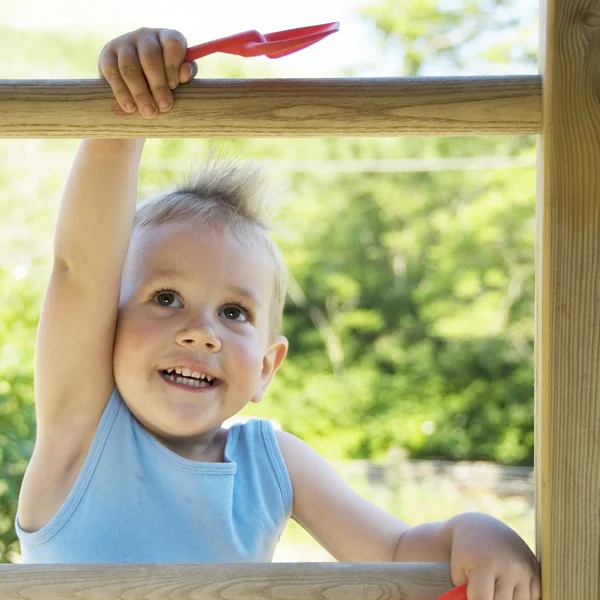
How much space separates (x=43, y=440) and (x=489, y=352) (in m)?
8.48

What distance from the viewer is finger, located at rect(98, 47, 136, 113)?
2.71 ft

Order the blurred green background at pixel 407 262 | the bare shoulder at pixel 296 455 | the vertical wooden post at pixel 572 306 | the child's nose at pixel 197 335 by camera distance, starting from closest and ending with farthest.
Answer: the vertical wooden post at pixel 572 306
the child's nose at pixel 197 335
the bare shoulder at pixel 296 455
the blurred green background at pixel 407 262

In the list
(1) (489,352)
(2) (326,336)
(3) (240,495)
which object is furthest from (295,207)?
(3) (240,495)

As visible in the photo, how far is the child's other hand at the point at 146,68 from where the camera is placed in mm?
824

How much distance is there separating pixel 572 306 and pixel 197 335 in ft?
1.89

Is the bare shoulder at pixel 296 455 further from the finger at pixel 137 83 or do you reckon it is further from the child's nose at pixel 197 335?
the finger at pixel 137 83

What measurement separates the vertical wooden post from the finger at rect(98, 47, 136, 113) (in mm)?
384

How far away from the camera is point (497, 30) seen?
9.16 meters

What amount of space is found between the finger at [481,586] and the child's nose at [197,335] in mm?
496

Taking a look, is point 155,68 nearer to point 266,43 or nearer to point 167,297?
point 266,43

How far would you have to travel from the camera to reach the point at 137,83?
83 cm

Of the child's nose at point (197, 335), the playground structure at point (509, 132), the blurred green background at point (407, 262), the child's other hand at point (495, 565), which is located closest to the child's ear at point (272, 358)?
the child's nose at point (197, 335)

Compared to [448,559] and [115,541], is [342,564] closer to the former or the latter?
[448,559]

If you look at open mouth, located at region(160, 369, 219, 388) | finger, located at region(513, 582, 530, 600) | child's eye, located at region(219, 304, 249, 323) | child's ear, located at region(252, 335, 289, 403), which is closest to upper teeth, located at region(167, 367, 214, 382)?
open mouth, located at region(160, 369, 219, 388)
